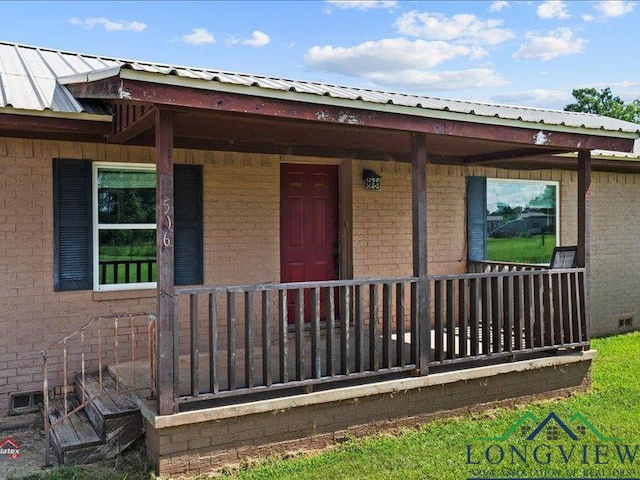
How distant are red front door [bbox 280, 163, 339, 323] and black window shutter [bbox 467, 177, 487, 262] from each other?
6.60 feet

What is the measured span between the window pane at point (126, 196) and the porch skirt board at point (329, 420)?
7.36 ft

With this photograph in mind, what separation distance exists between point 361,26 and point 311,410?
14759 millimetres

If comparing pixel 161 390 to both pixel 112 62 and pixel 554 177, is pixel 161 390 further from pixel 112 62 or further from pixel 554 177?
pixel 554 177

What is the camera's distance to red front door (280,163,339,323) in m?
6.88

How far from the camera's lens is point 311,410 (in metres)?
4.67

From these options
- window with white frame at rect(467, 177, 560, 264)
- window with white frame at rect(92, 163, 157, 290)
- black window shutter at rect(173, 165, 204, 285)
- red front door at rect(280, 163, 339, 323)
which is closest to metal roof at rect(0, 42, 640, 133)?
window with white frame at rect(92, 163, 157, 290)

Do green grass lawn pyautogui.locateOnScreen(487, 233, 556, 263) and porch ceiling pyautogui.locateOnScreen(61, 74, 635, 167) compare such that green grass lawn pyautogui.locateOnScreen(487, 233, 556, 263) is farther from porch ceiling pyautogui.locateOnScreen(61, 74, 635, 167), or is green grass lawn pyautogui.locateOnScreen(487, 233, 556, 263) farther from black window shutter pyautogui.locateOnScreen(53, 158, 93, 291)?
black window shutter pyautogui.locateOnScreen(53, 158, 93, 291)

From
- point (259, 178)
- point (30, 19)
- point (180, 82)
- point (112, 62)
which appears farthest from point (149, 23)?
point (180, 82)

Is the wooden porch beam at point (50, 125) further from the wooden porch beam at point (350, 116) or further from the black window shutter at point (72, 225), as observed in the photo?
the wooden porch beam at point (350, 116)
